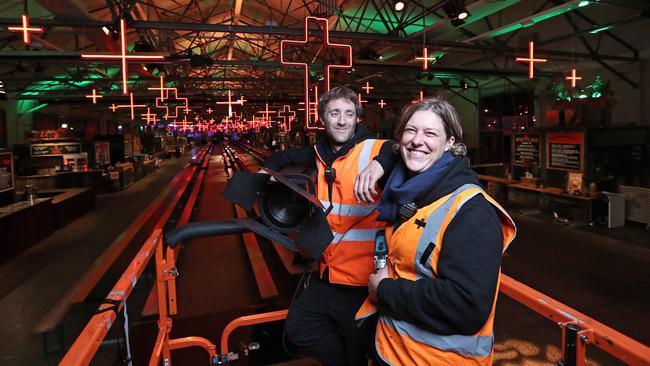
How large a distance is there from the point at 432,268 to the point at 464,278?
118mm

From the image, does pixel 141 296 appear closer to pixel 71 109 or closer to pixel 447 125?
pixel 447 125

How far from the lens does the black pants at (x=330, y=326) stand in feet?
5.87

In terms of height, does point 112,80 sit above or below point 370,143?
above

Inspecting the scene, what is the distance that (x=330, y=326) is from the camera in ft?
6.21

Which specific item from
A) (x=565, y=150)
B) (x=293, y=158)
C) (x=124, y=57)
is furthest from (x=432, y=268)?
(x=565, y=150)

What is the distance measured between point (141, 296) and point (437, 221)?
12.6ft

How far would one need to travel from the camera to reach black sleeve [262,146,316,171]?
2.37 m

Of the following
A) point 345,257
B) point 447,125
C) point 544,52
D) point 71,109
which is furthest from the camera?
point 71,109

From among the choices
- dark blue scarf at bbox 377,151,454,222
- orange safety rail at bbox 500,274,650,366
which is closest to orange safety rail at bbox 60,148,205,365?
dark blue scarf at bbox 377,151,454,222

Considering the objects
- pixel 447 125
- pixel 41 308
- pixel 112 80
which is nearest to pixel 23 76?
pixel 112 80

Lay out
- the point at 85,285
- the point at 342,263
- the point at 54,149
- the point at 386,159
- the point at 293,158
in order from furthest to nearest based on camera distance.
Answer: the point at 54,149, the point at 85,285, the point at 293,158, the point at 342,263, the point at 386,159

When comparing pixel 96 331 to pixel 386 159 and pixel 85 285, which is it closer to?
pixel 386 159

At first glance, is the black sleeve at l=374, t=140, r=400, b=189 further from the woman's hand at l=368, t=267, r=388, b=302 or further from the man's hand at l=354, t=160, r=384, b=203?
the woman's hand at l=368, t=267, r=388, b=302

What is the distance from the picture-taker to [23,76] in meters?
16.0
